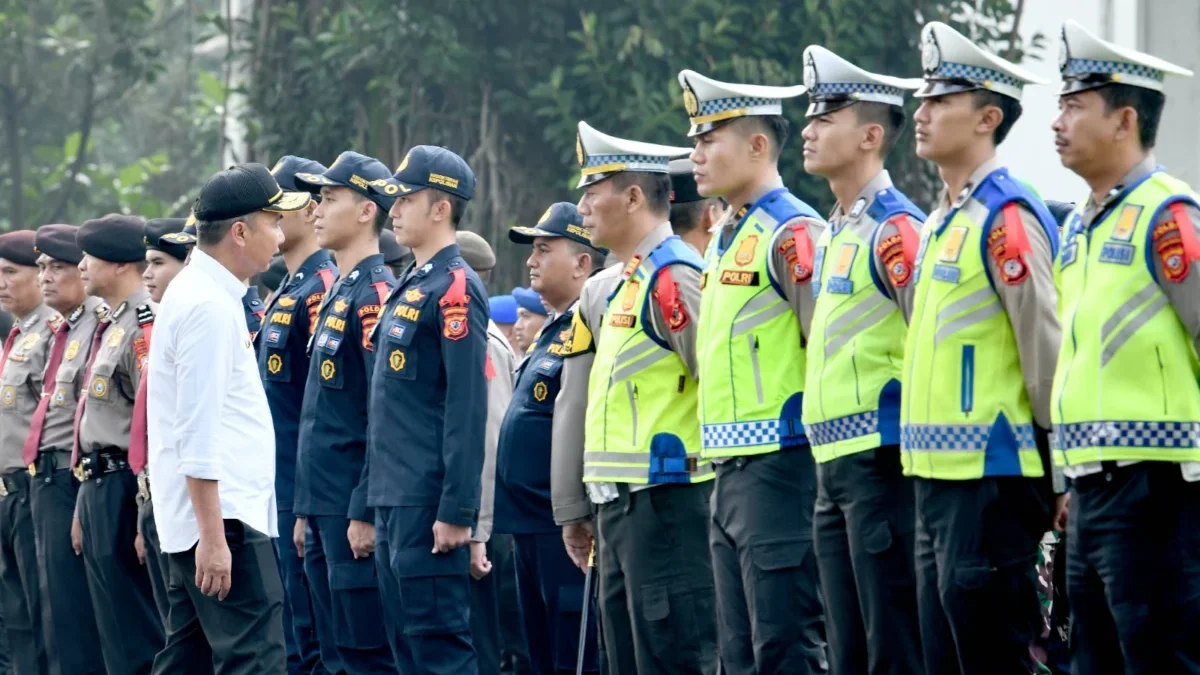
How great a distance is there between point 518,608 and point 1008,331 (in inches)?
176

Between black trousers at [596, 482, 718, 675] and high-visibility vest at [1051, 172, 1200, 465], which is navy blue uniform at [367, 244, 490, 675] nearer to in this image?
black trousers at [596, 482, 718, 675]

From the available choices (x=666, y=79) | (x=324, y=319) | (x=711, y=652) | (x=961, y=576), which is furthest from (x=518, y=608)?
(x=666, y=79)

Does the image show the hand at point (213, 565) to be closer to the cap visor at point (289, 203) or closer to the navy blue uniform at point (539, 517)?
the cap visor at point (289, 203)

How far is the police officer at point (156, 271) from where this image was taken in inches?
314

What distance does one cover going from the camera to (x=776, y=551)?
611 cm

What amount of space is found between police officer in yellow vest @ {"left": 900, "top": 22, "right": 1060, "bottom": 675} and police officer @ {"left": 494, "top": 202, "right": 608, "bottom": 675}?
2.61 meters

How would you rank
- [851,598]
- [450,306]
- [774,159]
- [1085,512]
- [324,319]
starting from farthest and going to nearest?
[324,319] → [450,306] → [774,159] → [851,598] → [1085,512]

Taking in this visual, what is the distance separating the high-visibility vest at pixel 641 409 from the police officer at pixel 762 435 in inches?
12.9

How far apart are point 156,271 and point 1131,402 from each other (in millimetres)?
5408

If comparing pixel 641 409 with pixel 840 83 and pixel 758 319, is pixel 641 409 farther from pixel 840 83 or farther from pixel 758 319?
pixel 840 83

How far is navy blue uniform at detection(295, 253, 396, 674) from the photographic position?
8039mm

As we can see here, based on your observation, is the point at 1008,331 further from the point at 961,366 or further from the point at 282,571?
the point at 282,571

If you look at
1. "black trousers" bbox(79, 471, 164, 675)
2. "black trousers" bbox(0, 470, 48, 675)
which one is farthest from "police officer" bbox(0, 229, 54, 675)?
"black trousers" bbox(79, 471, 164, 675)

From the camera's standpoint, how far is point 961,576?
5324 mm
